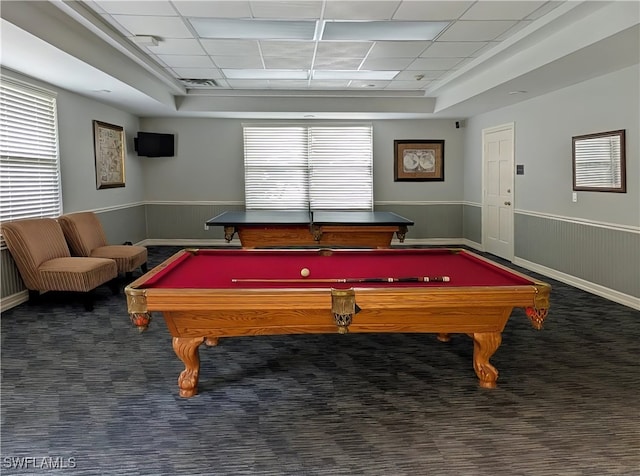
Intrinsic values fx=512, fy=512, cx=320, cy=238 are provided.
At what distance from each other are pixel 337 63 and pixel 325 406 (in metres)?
4.53

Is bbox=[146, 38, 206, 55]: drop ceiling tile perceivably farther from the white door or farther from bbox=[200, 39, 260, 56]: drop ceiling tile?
the white door

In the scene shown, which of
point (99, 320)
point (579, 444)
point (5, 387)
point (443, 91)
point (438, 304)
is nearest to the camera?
point (579, 444)

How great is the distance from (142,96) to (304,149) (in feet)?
11.1

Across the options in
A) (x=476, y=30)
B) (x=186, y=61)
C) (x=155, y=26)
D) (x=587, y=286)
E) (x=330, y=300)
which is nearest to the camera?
(x=330, y=300)

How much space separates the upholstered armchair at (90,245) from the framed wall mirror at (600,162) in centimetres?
520

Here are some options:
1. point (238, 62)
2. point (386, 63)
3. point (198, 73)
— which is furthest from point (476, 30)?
point (198, 73)

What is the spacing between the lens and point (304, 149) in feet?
31.1

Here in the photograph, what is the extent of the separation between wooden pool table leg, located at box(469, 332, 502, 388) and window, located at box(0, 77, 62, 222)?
4.66 m

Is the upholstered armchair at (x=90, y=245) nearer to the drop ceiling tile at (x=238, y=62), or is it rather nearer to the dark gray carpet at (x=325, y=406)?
the dark gray carpet at (x=325, y=406)

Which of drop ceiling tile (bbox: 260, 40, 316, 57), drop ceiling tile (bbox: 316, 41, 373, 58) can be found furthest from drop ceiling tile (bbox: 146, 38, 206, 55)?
drop ceiling tile (bbox: 316, 41, 373, 58)

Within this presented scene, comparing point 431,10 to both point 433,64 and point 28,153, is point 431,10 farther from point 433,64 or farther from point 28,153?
point 28,153

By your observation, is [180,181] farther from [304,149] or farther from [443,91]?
[443,91]

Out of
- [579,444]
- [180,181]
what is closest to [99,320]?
[579,444]

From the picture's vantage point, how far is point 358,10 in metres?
4.25
